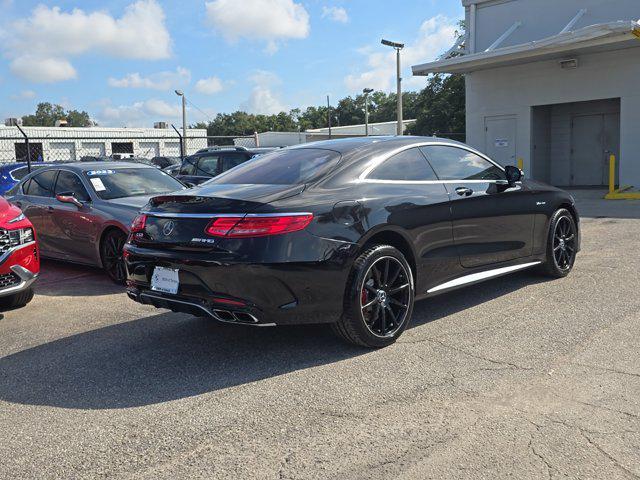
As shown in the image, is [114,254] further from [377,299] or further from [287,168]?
[377,299]

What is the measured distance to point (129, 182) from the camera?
845 centimetres

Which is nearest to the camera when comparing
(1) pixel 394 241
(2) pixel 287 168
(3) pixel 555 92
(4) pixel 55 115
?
(1) pixel 394 241

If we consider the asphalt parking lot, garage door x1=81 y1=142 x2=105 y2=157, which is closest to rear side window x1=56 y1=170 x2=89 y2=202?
the asphalt parking lot

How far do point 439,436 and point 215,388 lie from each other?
4.88 ft

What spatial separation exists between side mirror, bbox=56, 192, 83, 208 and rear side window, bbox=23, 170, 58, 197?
64 cm

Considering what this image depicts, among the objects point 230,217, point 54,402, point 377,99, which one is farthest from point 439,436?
point 377,99

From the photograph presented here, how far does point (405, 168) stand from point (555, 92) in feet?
54.1

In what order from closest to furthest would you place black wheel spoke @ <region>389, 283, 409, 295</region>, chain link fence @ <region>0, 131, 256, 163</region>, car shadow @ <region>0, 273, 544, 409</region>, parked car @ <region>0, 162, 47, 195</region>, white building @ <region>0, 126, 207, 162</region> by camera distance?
1. car shadow @ <region>0, 273, 544, 409</region>
2. black wheel spoke @ <region>389, 283, 409, 295</region>
3. parked car @ <region>0, 162, 47, 195</region>
4. chain link fence @ <region>0, 131, 256, 163</region>
5. white building @ <region>0, 126, 207, 162</region>

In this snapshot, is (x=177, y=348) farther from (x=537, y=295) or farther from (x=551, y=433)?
(x=537, y=295)

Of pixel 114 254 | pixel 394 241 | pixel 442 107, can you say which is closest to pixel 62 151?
pixel 442 107

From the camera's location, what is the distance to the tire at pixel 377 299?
14.4 ft

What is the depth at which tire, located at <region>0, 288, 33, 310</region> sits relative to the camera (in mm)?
6227

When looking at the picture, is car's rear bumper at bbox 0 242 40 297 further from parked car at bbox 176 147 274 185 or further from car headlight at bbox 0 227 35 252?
parked car at bbox 176 147 274 185

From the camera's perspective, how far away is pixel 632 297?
5859 millimetres
